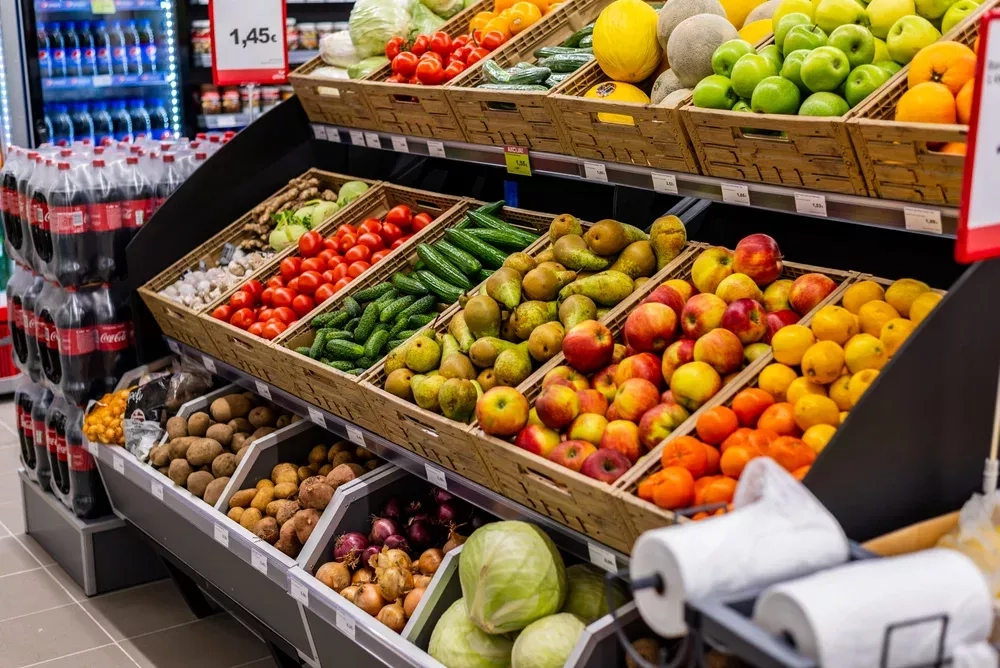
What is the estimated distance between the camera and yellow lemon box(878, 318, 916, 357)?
2014 mm

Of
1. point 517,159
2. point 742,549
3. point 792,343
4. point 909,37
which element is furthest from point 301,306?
point 742,549

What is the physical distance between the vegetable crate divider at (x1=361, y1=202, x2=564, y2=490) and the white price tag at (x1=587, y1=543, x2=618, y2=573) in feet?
1.17

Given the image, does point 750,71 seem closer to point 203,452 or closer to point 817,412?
point 817,412

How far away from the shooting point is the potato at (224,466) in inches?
139

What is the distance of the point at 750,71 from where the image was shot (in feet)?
7.64

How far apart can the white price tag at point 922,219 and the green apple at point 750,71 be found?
18.2 inches

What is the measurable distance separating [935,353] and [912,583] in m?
0.71

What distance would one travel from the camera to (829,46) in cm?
223

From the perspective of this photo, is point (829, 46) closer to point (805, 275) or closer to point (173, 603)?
point (805, 275)

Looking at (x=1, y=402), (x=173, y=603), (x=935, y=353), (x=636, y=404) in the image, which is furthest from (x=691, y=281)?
(x=1, y=402)

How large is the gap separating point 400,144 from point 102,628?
209 cm

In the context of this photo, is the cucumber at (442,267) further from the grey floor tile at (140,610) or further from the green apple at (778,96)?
the grey floor tile at (140,610)

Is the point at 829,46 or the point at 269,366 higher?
the point at 829,46

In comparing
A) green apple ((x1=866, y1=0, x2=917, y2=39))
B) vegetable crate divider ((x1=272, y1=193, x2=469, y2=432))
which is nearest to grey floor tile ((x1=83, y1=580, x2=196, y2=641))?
vegetable crate divider ((x1=272, y1=193, x2=469, y2=432))
